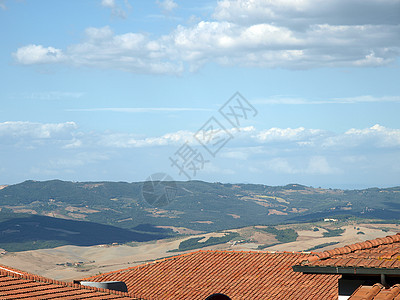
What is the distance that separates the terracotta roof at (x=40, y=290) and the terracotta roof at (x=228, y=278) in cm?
1316

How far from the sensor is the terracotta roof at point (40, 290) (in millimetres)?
13766

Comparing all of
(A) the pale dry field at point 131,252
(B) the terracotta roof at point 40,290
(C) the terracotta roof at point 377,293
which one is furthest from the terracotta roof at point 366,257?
(A) the pale dry field at point 131,252

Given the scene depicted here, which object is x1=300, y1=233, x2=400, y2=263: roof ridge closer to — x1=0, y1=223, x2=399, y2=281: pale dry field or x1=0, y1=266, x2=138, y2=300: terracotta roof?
x1=0, y1=266, x2=138, y2=300: terracotta roof

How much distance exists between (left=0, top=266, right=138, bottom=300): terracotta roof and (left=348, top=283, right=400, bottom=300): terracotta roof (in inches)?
231

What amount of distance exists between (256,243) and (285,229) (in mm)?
23361

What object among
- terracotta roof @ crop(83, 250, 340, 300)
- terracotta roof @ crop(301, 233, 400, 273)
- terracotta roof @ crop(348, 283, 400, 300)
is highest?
terracotta roof @ crop(301, 233, 400, 273)

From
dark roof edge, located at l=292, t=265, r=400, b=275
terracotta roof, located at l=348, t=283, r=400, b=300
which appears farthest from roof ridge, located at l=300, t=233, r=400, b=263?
terracotta roof, located at l=348, t=283, r=400, b=300

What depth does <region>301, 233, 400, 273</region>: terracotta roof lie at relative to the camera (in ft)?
45.3

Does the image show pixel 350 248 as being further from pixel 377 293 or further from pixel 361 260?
pixel 377 293

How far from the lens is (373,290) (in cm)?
1264

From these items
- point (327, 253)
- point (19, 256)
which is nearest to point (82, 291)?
point (327, 253)

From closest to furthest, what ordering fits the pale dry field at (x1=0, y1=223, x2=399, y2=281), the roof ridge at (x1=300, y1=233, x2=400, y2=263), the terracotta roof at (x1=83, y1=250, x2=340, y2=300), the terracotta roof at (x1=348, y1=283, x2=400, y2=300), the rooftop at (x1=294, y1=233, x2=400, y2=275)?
Result: the terracotta roof at (x1=348, y1=283, x2=400, y2=300), the rooftop at (x1=294, y1=233, x2=400, y2=275), the roof ridge at (x1=300, y1=233, x2=400, y2=263), the terracotta roof at (x1=83, y1=250, x2=340, y2=300), the pale dry field at (x1=0, y1=223, x2=399, y2=281)

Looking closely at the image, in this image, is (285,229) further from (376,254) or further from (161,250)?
(376,254)

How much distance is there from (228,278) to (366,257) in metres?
16.6
